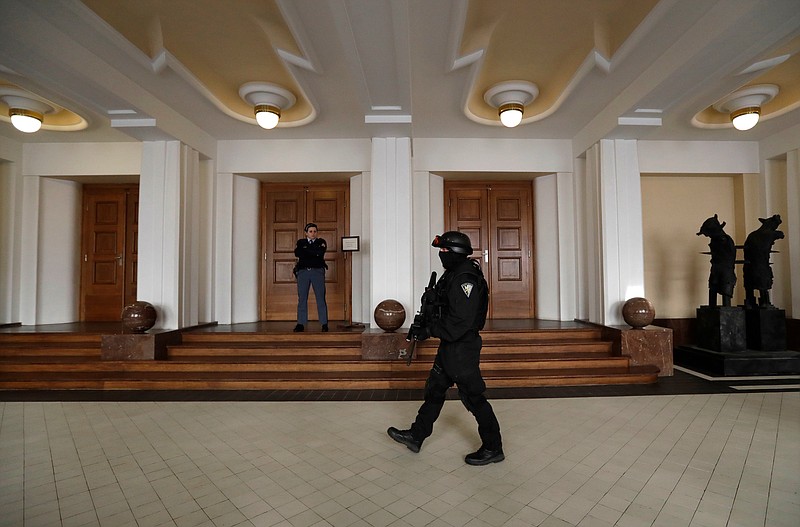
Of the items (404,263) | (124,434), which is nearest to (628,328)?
(404,263)

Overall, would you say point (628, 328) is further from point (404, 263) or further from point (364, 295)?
point (364, 295)

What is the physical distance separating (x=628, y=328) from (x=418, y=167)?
415 centimetres

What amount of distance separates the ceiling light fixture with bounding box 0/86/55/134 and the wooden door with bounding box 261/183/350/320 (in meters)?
3.42

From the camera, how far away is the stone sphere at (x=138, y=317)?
558 centimetres

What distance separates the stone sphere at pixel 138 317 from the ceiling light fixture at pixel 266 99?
9.84 feet

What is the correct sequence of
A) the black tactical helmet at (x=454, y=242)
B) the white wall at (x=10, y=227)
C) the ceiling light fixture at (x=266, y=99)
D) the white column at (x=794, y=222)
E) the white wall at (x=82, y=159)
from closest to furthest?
the black tactical helmet at (x=454, y=242), the ceiling light fixture at (x=266, y=99), the white column at (x=794, y=222), the white wall at (x=10, y=227), the white wall at (x=82, y=159)

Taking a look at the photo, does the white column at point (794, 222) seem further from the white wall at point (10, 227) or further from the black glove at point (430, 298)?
the white wall at point (10, 227)

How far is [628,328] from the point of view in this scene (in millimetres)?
5902

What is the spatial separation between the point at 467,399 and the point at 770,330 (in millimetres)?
5689

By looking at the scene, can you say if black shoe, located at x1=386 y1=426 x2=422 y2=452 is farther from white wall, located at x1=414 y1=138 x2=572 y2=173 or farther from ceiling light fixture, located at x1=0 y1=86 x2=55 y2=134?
ceiling light fixture, located at x1=0 y1=86 x2=55 y2=134

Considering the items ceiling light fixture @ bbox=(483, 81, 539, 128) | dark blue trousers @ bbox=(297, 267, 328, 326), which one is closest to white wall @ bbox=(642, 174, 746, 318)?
ceiling light fixture @ bbox=(483, 81, 539, 128)

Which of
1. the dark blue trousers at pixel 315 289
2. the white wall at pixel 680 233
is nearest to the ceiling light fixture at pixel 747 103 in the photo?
the white wall at pixel 680 233

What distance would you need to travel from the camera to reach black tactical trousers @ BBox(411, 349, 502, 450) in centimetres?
288

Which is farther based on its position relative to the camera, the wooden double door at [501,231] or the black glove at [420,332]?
the wooden double door at [501,231]
